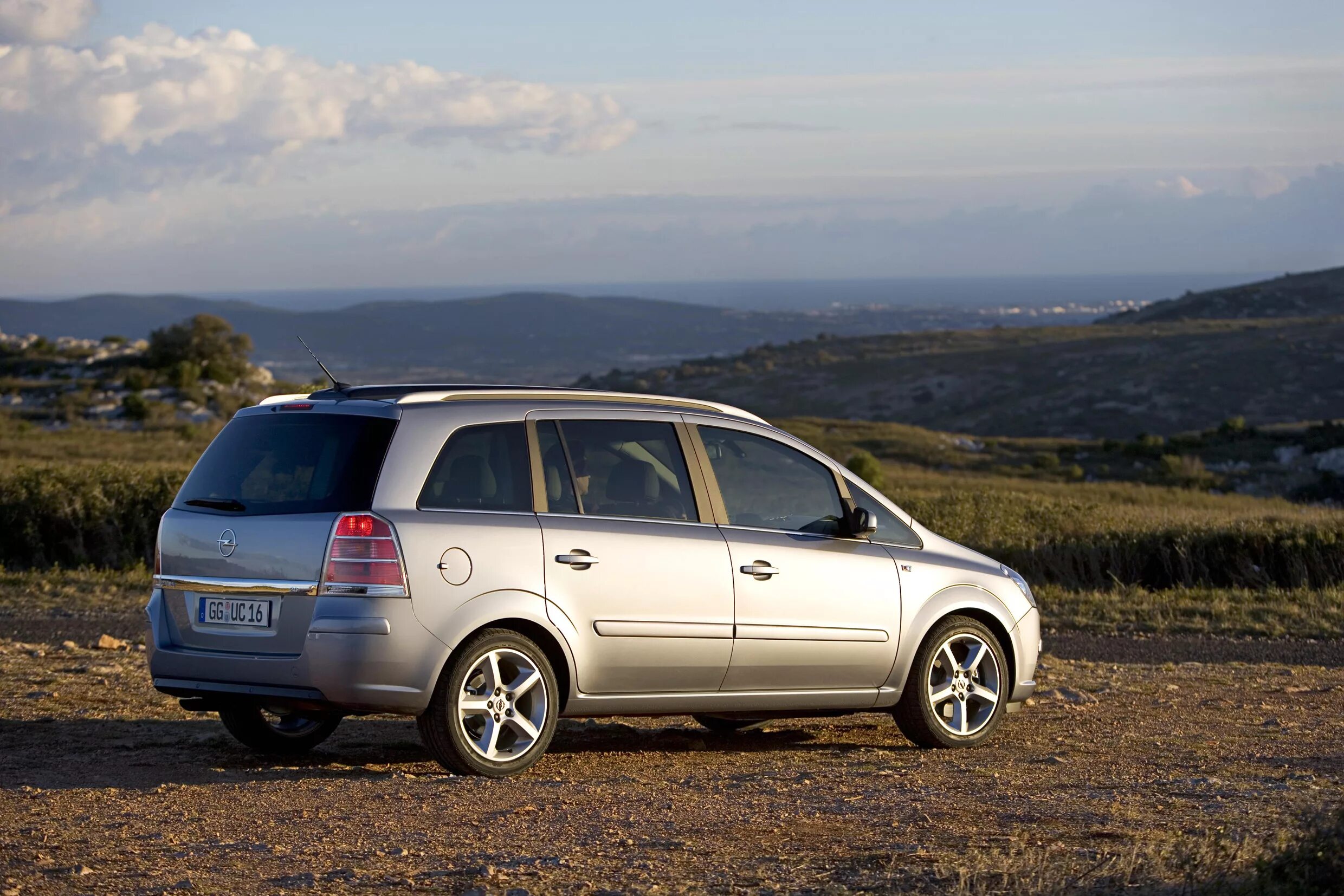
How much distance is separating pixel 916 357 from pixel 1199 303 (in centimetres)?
3804

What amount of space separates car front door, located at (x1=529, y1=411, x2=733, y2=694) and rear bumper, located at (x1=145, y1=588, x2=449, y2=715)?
659 mm

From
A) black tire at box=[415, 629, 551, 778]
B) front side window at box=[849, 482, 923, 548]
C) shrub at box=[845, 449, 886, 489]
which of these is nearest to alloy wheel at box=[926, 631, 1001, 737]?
front side window at box=[849, 482, 923, 548]

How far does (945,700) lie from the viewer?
7801mm

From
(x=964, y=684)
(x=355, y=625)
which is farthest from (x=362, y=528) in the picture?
(x=964, y=684)

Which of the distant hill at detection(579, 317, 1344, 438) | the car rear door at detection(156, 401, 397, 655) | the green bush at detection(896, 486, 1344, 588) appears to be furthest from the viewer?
the distant hill at detection(579, 317, 1344, 438)

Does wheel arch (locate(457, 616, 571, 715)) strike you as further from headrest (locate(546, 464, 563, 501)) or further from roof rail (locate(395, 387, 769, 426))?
roof rail (locate(395, 387, 769, 426))

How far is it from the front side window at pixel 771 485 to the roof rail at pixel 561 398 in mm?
152

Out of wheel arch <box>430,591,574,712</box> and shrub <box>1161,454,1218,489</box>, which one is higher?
wheel arch <box>430,591,574,712</box>

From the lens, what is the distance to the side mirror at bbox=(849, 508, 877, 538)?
7.43 meters

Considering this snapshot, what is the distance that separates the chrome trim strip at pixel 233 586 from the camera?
6.20 metres

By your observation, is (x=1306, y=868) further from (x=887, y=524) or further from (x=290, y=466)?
(x=290, y=466)

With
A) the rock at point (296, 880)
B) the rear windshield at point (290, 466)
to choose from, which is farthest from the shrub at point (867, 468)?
the rock at point (296, 880)

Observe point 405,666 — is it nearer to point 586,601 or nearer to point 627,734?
point 586,601

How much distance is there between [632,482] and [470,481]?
85 centimetres
